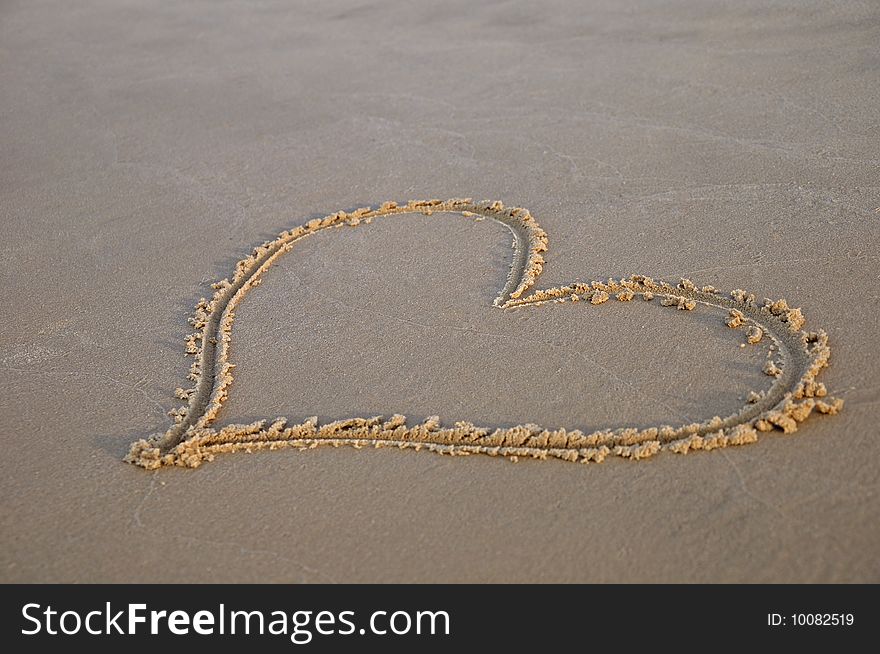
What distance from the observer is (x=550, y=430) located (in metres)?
2.48

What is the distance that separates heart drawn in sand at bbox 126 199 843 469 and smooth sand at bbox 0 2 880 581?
5 centimetres

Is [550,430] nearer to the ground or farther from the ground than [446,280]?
nearer to the ground

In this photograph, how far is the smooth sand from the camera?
7.13 feet

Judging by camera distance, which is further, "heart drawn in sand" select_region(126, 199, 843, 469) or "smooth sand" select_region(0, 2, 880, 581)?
"heart drawn in sand" select_region(126, 199, 843, 469)

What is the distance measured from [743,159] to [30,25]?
5.98 m

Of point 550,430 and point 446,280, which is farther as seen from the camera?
point 446,280

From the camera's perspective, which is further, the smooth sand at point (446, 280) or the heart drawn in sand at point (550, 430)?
the heart drawn in sand at point (550, 430)

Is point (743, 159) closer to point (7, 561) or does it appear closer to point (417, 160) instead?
point (417, 160)

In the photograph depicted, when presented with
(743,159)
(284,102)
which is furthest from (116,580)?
(284,102)

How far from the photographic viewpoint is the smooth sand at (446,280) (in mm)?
2174

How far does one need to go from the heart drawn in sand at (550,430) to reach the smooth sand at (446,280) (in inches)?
2.0

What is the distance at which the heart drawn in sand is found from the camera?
7.75ft

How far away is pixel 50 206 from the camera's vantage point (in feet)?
13.8

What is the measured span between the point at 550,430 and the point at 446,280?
3.25ft
